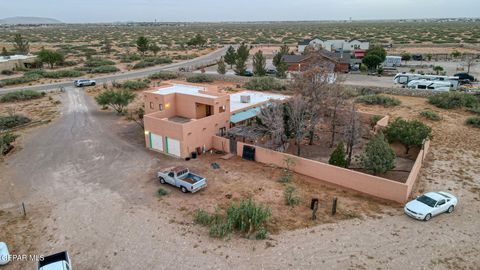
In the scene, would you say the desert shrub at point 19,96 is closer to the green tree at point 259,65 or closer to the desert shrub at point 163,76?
the desert shrub at point 163,76

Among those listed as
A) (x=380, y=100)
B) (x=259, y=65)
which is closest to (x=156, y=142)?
(x=380, y=100)

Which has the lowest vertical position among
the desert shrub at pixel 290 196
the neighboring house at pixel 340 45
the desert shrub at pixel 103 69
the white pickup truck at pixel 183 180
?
the desert shrub at pixel 290 196

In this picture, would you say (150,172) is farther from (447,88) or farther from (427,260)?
(447,88)

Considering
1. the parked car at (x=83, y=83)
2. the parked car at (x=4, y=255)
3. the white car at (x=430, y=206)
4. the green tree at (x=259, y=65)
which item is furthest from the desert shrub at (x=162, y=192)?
the parked car at (x=83, y=83)

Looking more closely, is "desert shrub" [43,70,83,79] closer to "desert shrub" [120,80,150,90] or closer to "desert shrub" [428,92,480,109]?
"desert shrub" [120,80,150,90]

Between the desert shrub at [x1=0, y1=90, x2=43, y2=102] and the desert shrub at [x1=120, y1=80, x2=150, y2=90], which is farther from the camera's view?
the desert shrub at [x1=120, y1=80, x2=150, y2=90]

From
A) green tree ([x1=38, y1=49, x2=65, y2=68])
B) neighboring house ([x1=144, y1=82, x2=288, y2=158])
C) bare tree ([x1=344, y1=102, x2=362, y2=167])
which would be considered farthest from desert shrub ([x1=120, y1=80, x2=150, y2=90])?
bare tree ([x1=344, y1=102, x2=362, y2=167])
